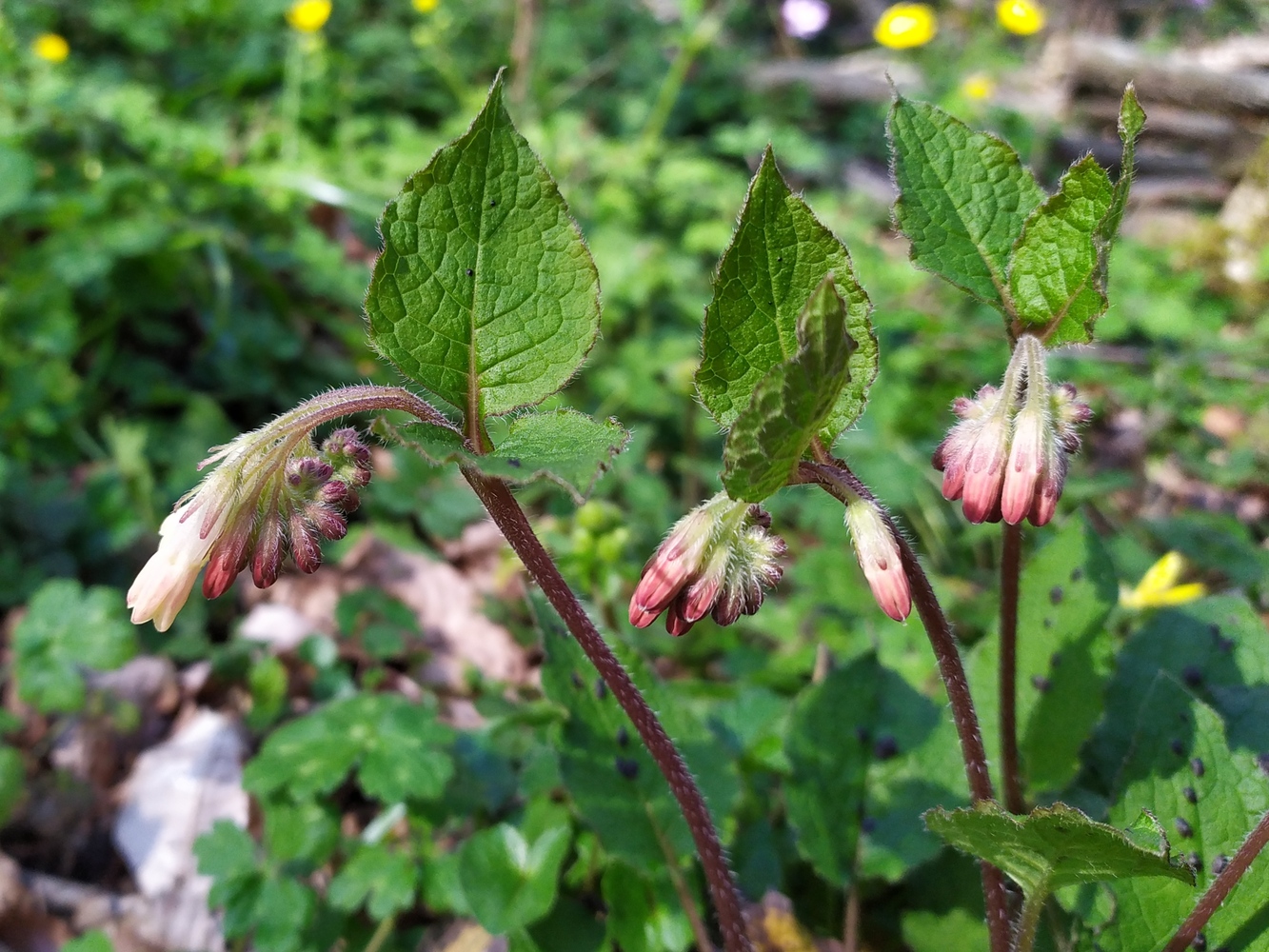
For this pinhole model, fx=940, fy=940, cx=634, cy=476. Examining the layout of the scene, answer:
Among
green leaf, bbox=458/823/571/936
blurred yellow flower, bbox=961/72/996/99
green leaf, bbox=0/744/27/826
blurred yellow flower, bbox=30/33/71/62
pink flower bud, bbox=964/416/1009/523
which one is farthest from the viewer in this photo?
blurred yellow flower, bbox=961/72/996/99

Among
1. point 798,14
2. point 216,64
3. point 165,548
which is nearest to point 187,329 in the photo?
point 216,64

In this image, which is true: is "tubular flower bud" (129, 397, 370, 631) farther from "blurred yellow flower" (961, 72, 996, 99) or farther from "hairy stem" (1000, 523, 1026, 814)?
"blurred yellow flower" (961, 72, 996, 99)

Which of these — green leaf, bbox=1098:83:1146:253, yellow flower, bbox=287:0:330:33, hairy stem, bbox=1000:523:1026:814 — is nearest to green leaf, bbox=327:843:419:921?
hairy stem, bbox=1000:523:1026:814

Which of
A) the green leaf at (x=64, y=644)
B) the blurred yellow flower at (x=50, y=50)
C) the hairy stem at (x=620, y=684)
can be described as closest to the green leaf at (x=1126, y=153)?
the hairy stem at (x=620, y=684)

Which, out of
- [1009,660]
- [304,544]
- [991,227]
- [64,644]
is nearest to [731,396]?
[991,227]

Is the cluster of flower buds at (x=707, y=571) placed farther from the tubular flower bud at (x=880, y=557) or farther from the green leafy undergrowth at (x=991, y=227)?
the green leafy undergrowth at (x=991, y=227)

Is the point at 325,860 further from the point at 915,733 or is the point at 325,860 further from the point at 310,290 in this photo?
the point at 310,290
